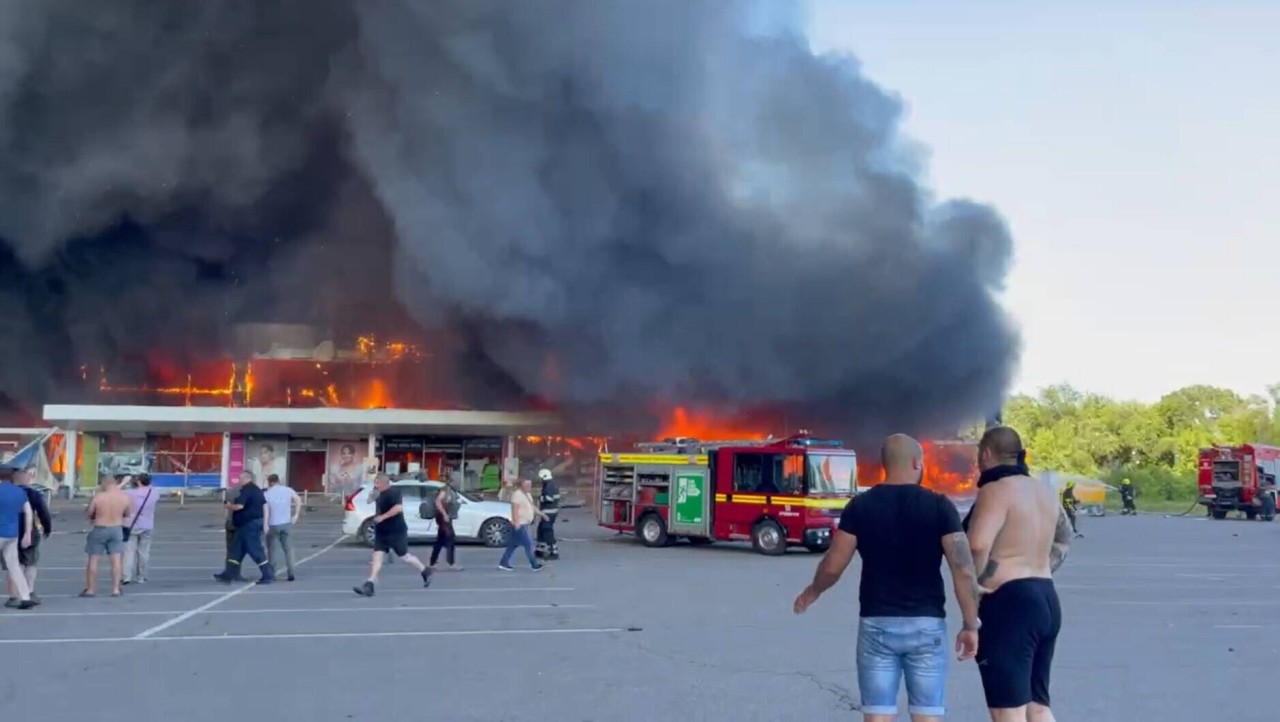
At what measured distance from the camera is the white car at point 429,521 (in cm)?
1930

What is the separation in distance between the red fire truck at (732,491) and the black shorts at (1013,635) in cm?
1336

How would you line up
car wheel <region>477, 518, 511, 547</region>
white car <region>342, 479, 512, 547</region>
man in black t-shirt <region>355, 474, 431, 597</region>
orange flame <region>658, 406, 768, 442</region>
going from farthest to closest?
orange flame <region>658, 406, 768, 442</region> → car wheel <region>477, 518, 511, 547</region> → white car <region>342, 479, 512, 547</region> → man in black t-shirt <region>355, 474, 431, 597</region>

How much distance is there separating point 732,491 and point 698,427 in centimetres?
1386

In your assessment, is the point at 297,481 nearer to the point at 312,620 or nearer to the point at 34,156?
the point at 34,156

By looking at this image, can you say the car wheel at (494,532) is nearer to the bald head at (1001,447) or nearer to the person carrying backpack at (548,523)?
the person carrying backpack at (548,523)

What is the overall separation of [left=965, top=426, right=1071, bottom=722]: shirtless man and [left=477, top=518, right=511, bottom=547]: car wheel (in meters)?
15.2

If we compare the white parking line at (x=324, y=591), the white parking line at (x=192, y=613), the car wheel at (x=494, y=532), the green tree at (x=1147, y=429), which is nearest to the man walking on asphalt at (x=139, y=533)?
the white parking line at (x=324, y=591)

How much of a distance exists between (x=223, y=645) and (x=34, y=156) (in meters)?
26.4

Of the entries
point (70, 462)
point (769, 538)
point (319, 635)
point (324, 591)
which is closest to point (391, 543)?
point (324, 591)

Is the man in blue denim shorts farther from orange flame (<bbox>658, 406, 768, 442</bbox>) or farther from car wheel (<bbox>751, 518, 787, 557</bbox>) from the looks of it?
orange flame (<bbox>658, 406, 768, 442</bbox>)

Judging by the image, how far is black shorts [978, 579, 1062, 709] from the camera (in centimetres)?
462

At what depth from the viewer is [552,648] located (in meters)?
8.64

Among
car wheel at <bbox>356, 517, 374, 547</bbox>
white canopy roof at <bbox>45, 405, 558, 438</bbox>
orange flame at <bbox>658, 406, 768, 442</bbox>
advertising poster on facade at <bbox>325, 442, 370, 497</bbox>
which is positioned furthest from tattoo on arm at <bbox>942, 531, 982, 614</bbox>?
advertising poster on facade at <bbox>325, 442, 370, 497</bbox>

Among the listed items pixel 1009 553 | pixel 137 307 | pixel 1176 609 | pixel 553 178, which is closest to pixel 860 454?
pixel 553 178
